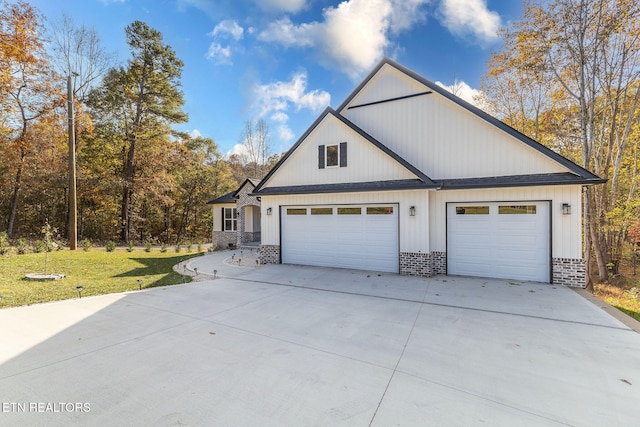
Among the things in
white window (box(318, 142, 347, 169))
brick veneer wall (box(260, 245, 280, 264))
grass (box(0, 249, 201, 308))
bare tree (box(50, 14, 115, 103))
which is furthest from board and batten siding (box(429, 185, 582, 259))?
bare tree (box(50, 14, 115, 103))

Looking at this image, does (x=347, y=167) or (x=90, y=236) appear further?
(x=90, y=236)

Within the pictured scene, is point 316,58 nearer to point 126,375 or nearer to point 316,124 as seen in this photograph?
point 316,124

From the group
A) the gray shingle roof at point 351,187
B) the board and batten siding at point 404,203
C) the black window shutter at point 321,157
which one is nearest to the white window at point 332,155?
the black window shutter at point 321,157

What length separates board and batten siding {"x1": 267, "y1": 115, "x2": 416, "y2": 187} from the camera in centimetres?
971

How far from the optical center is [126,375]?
3.38 metres

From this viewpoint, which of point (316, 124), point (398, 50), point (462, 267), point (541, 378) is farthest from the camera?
point (398, 50)

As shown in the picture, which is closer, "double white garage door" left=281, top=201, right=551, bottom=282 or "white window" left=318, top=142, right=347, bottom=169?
"double white garage door" left=281, top=201, right=551, bottom=282

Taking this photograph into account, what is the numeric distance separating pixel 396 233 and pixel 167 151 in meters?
19.2

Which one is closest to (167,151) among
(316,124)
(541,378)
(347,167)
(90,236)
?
(90,236)

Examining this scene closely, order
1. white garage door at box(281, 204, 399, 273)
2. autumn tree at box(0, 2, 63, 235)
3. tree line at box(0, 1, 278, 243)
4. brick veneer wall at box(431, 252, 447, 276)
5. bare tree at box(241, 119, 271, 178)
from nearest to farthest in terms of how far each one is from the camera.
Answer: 1. brick veneer wall at box(431, 252, 447, 276)
2. white garage door at box(281, 204, 399, 273)
3. autumn tree at box(0, 2, 63, 235)
4. tree line at box(0, 1, 278, 243)
5. bare tree at box(241, 119, 271, 178)

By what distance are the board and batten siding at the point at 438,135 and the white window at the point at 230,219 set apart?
10.8 meters

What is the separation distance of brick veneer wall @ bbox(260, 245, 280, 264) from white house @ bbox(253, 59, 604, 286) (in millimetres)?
41

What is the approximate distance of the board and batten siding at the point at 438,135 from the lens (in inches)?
340

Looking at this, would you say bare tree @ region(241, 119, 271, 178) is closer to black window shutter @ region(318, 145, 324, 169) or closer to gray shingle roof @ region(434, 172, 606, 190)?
black window shutter @ region(318, 145, 324, 169)
